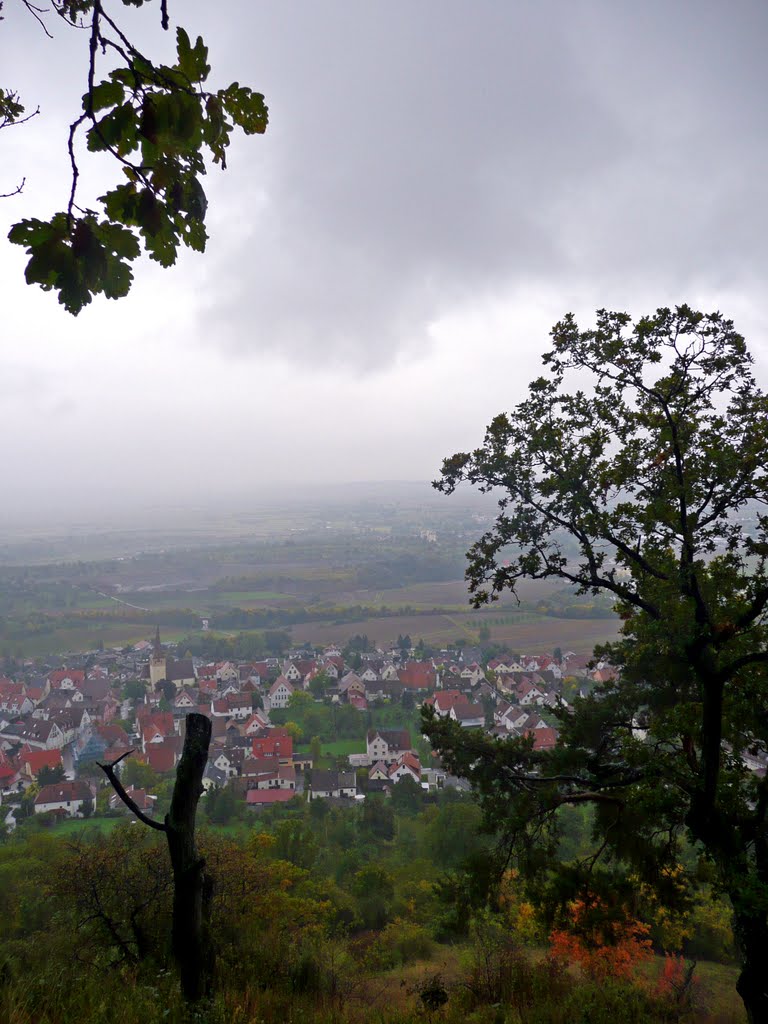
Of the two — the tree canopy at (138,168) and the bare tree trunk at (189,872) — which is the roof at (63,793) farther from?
the tree canopy at (138,168)

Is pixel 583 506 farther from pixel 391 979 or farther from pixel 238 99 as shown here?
pixel 391 979

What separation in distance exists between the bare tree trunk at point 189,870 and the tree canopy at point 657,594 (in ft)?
9.06

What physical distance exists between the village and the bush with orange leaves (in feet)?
29.0

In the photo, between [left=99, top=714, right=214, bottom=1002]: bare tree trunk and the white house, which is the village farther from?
[left=99, top=714, right=214, bottom=1002]: bare tree trunk

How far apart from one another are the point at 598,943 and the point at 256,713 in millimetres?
24431

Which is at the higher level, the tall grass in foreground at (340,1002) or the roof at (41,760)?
the tall grass in foreground at (340,1002)

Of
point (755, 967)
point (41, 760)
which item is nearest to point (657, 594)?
point (755, 967)

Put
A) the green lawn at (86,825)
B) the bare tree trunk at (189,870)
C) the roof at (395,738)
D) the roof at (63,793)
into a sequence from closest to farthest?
the bare tree trunk at (189,870)
the green lawn at (86,825)
the roof at (63,793)
the roof at (395,738)

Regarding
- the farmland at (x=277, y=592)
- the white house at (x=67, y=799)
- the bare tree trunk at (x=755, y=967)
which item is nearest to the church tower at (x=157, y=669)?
the farmland at (x=277, y=592)

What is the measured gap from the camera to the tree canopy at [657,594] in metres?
3.54

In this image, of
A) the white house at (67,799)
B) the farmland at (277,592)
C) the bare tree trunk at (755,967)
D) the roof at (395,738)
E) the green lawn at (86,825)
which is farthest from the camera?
the farmland at (277,592)

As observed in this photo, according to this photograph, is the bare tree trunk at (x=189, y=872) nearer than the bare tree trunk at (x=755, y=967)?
Yes

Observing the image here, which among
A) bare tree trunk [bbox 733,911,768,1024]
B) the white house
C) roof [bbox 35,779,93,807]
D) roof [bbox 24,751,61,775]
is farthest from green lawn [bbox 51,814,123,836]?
bare tree trunk [bbox 733,911,768,1024]

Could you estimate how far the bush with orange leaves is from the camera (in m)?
4.26
